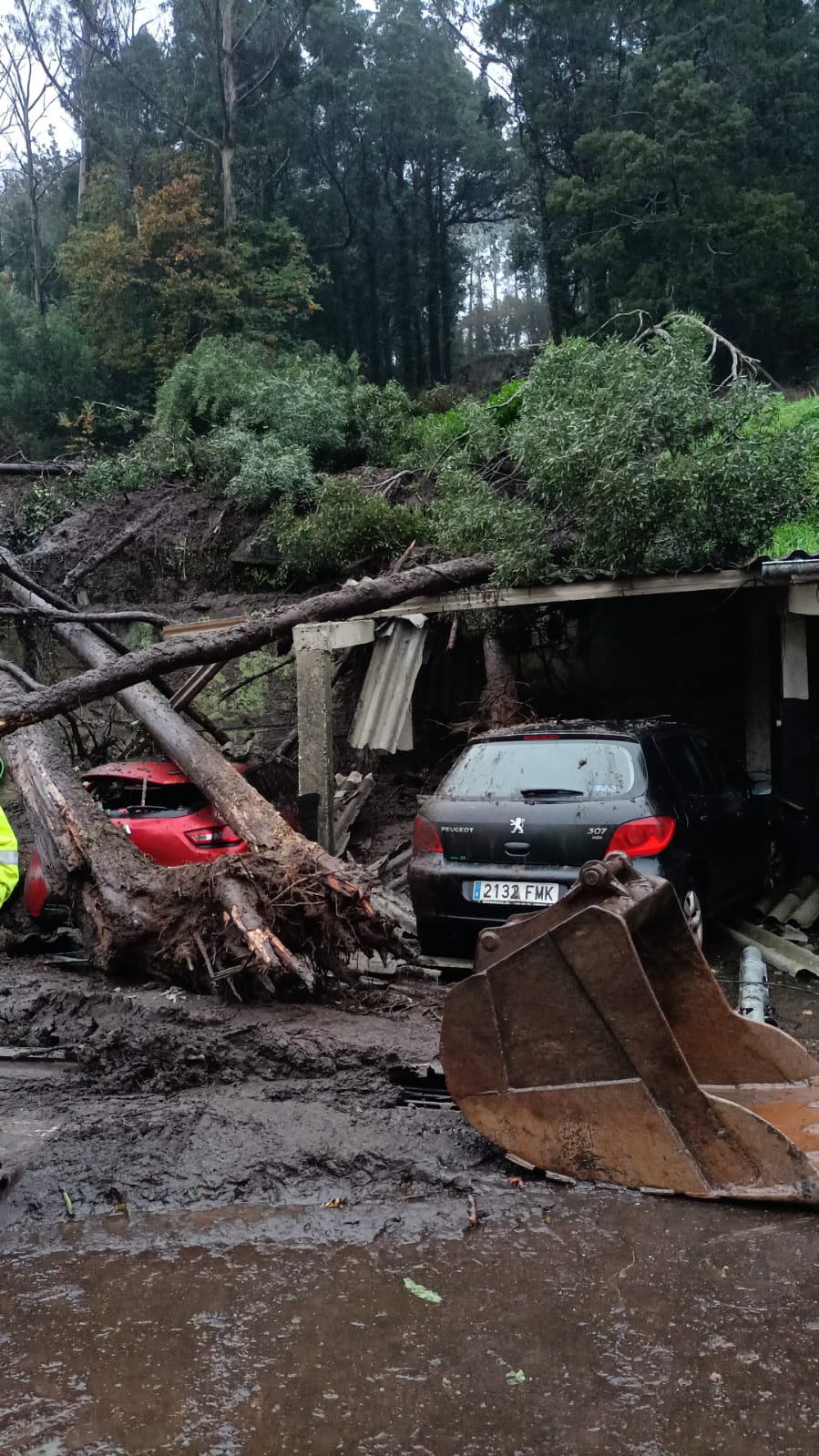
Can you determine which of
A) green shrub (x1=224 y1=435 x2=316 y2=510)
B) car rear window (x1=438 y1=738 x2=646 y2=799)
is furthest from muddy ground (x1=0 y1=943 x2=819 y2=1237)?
green shrub (x1=224 y1=435 x2=316 y2=510)

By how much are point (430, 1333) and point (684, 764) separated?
4.78m

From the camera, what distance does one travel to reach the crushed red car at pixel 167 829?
8.60 metres

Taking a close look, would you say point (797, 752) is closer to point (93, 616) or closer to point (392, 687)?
point (392, 687)

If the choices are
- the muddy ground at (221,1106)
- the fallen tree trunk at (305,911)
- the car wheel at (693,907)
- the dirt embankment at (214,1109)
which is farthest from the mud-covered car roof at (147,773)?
the car wheel at (693,907)

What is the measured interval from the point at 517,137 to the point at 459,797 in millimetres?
36049

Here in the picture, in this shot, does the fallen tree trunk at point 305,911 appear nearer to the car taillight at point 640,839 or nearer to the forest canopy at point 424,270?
the car taillight at point 640,839

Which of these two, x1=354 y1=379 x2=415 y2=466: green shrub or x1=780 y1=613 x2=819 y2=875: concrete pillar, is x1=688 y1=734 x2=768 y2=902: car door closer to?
x1=780 y1=613 x2=819 y2=875: concrete pillar

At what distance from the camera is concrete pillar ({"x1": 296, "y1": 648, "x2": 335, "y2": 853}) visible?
950 centimetres

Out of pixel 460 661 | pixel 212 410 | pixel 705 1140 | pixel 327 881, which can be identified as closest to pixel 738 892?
pixel 327 881

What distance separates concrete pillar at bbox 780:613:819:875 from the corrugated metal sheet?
12.5ft

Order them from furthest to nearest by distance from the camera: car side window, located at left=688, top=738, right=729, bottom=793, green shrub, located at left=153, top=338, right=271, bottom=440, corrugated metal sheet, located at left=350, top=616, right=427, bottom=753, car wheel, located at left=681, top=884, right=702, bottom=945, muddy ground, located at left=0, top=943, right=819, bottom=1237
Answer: green shrub, located at left=153, top=338, right=271, bottom=440 → corrugated metal sheet, located at left=350, top=616, right=427, bottom=753 → car side window, located at left=688, top=738, right=729, bottom=793 → car wheel, located at left=681, top=884, right=702, bottom=945 → muddy ground, located at left=0, top=943, right=819, bottom=1237

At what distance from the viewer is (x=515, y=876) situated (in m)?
6.42

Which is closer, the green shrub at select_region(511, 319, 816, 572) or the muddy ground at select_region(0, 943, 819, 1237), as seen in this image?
the muddy ground at select_region(0, 943, 819, 1237)

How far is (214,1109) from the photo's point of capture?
4715 millimetres
